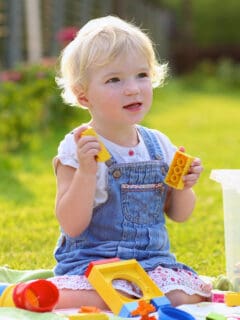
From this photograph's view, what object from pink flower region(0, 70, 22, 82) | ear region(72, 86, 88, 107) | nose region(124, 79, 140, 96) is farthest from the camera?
pink flower region(0, 70, 22, 82)

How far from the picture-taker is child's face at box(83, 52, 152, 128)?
10.3 feet

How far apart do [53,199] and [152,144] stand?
2.26 metres

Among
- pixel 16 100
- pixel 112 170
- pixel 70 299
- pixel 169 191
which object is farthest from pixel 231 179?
pixel 16 100

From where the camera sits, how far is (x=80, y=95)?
3252 mm

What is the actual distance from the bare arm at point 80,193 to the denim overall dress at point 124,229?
86mm

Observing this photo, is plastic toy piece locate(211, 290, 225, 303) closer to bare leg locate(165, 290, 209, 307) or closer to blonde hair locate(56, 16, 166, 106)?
bare leg locate(165, 290, 209, 307)

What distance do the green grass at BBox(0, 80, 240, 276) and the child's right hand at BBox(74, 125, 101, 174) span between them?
2.97 feet

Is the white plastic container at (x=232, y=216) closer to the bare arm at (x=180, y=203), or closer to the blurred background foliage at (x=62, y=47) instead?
the bare arm at (x=180, y=203)

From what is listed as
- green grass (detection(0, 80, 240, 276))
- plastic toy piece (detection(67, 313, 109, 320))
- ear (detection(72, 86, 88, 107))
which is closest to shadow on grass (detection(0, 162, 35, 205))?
green grass (detection(0, 80, 240, 276))

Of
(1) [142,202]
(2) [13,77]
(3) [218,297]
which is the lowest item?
(3) [218,297]

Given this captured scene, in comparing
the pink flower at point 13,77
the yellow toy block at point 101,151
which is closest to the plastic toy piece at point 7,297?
the yellow toy block at point 101,151

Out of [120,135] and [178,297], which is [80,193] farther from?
[178,297]

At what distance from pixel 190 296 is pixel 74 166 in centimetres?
59

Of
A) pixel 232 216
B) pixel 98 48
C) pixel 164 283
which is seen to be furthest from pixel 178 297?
pixel 98 48
